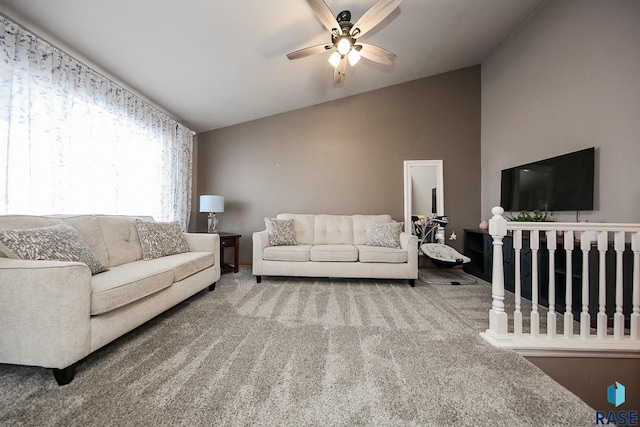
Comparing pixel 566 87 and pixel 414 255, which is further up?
pixel 566 87

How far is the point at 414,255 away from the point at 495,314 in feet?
4.08

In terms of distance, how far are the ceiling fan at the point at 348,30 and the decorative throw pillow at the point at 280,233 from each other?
6.62 ft

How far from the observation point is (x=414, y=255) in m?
2.80

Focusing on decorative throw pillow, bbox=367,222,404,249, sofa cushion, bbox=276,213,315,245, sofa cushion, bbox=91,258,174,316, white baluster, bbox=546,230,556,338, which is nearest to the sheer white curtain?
sofa cushion, bbox=91,258,174,316

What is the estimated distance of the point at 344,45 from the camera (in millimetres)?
2014

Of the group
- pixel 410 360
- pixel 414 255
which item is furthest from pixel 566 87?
pixel 410 360

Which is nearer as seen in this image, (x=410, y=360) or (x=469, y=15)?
(x=410, y=360)

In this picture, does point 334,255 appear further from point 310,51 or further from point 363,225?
point 310,51

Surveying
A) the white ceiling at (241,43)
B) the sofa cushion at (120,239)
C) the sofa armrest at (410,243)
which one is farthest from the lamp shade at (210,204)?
the sofa armrest at (410,243)

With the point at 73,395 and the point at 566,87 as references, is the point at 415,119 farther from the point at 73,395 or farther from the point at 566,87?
the point at 73,395

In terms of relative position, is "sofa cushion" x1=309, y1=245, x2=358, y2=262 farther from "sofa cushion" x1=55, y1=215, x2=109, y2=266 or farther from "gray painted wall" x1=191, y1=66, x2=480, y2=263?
"sofa cushion" x1=55, y1=215, x2=109, y2=266

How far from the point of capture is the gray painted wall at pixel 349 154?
378cm

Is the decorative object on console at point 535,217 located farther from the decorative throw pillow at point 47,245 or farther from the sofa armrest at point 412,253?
the decorative throw pillow at point 47,245

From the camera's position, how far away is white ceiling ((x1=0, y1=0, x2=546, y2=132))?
1810 mm
